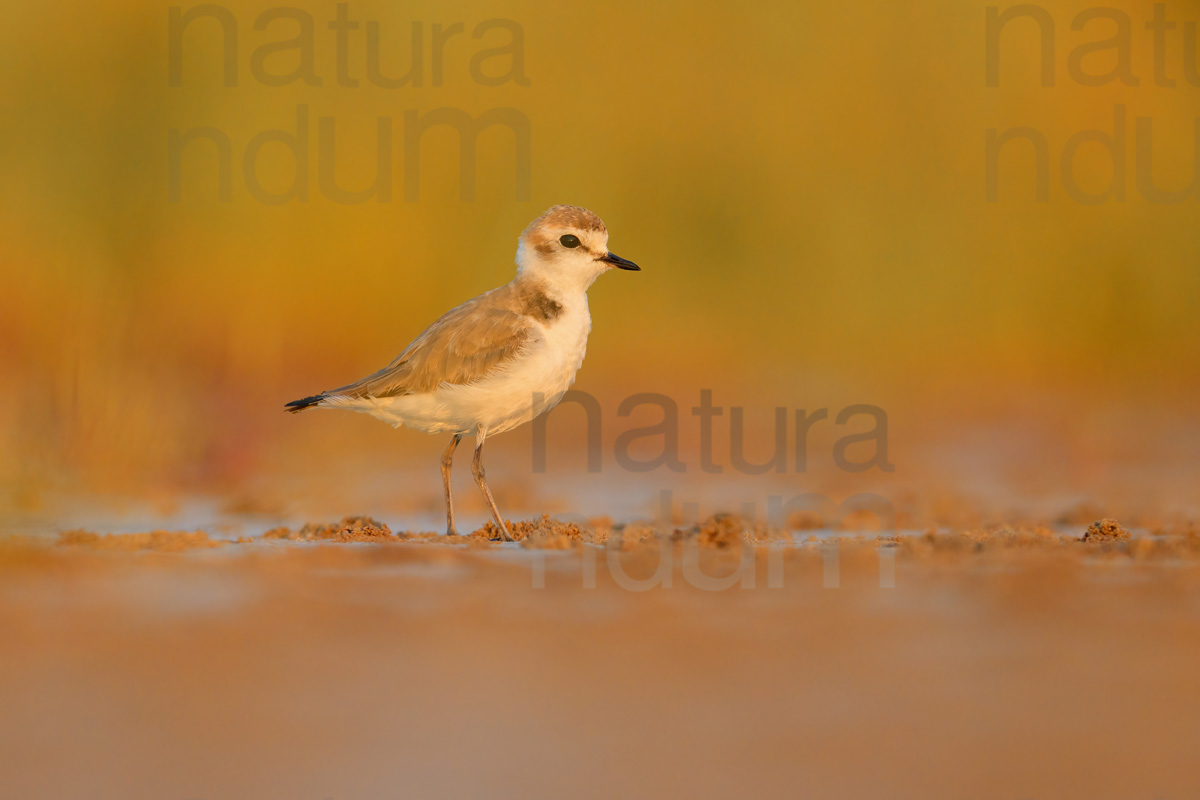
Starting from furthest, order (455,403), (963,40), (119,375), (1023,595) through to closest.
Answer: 1. (963,40)
2. (119,375)
3. (455,403)
4. (1023,595)

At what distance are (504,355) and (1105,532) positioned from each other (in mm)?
3110

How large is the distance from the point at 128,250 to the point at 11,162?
1219mm

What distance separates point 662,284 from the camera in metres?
11.9

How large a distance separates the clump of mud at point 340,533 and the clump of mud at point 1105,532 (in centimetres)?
339

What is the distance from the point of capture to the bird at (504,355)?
6426 mm

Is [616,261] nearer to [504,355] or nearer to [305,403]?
[504,355]

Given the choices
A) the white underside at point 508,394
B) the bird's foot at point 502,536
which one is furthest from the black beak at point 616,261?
the bird's foot at point 502,536

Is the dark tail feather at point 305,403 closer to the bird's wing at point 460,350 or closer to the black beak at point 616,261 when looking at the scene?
the bird's wing at point 460,350

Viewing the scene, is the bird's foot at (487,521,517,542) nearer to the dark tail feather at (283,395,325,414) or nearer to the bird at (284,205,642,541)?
the bird at (284,205,642,541)

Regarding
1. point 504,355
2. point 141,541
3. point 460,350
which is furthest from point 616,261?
point 141,541

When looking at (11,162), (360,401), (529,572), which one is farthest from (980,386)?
(11,162)

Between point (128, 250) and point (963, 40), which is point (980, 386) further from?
point (128, 250)

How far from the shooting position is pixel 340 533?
6.30 meters

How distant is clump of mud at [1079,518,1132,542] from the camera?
5.87m
